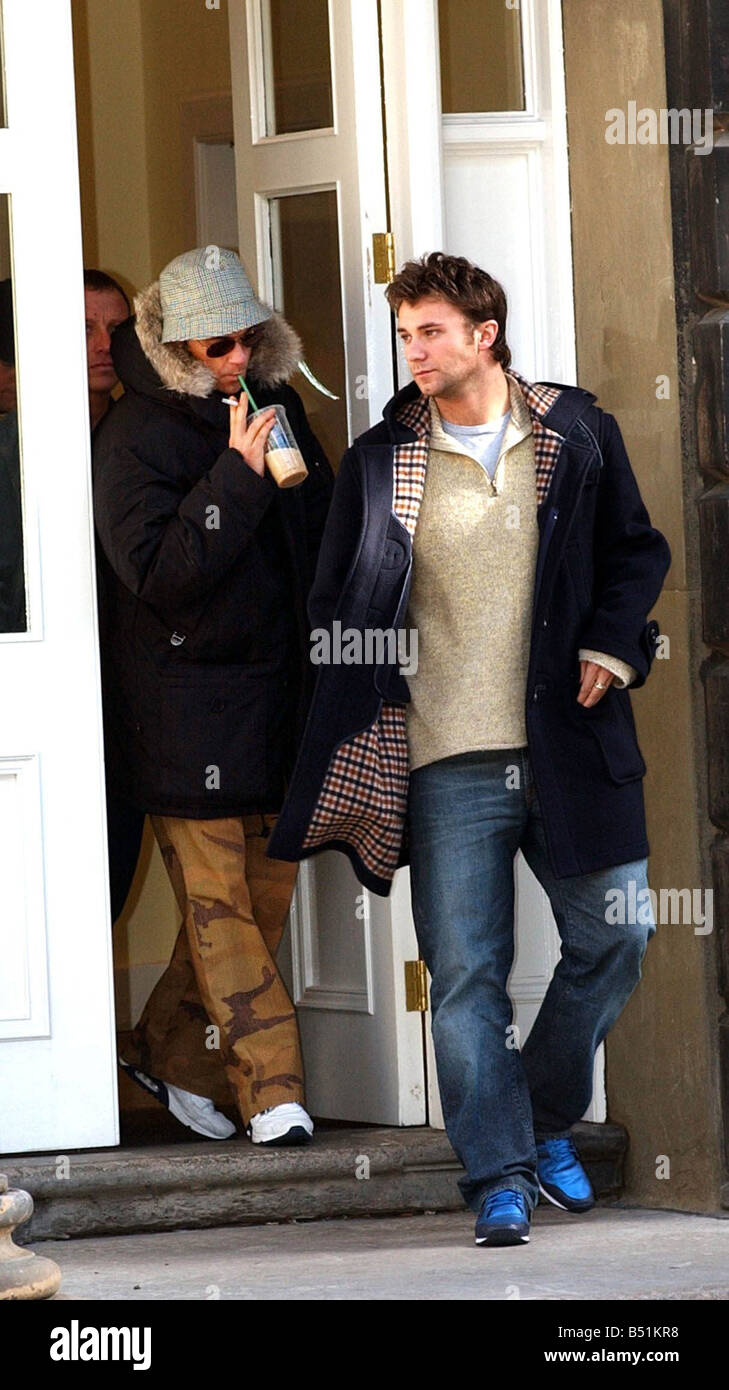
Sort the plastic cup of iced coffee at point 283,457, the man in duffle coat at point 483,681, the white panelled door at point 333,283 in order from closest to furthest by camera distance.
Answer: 1. the man in duffle coat at point 483,681
2. the plastic cup of iced coffee at point 283,457
3. the white panelled door at point 333,283

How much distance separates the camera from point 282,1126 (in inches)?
185

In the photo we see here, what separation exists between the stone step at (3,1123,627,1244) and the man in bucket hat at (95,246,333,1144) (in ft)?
0.34

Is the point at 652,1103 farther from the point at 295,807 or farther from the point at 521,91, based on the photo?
the point at 521,91

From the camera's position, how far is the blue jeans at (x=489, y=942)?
13.6 ft

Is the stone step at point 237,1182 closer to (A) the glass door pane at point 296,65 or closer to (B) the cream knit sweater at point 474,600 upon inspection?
(B) the cream knit sweater at point 474,600

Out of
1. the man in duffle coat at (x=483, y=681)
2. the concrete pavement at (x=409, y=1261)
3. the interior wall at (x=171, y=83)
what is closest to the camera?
the concrete pavement at (x=409, y=1261)

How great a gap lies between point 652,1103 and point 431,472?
56.3 inches

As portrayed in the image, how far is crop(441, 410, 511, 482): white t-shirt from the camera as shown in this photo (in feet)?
13.8

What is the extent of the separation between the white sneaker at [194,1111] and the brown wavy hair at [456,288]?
176 cm

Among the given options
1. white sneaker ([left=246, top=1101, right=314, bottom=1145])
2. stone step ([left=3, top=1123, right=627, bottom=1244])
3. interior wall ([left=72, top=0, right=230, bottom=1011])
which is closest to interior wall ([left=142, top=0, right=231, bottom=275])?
interior wall ([left=72, top=0, right=230, bottom=1011])

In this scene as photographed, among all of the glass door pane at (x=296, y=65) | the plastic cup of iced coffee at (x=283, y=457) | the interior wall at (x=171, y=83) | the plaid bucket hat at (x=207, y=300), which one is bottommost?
the plastic cup of iced coffee at (x=283, y=457)

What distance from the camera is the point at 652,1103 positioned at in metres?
4.75

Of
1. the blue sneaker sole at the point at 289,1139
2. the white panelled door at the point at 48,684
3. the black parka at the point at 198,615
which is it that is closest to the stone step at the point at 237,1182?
the blue sneaker sole at the point at 289,1139

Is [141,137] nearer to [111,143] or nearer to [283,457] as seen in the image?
[111,143]
